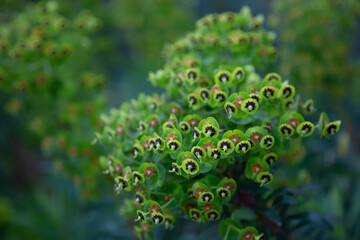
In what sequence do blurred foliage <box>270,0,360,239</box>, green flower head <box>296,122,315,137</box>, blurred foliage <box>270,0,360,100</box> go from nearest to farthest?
green flower head <box>296,122,315,137</box>
blurred foliage <box>270,0,360,239</box>
blurred foliage <box>270,0,360,100</box>

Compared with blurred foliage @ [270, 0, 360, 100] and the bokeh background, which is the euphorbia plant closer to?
the bokeh background

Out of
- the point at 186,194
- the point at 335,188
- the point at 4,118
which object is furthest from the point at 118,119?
the point at 4,118

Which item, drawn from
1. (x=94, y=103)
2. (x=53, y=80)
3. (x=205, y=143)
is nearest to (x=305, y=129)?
(x=205, y=143)

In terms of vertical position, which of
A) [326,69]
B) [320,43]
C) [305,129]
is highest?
[320,43]

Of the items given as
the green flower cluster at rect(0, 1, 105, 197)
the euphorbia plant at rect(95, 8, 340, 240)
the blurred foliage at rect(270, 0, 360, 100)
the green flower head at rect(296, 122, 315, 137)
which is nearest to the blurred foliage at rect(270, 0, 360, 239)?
the blurred foliage at rect(270, 0, 360, 100)

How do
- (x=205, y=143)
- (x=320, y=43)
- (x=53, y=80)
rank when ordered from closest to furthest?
1. (x=205, y=143)
2. (x=53, y=80)
3. (x=320, y=43)

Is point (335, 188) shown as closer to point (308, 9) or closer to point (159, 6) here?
point (308, 9)

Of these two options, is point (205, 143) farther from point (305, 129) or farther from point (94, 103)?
point (94, 103)
